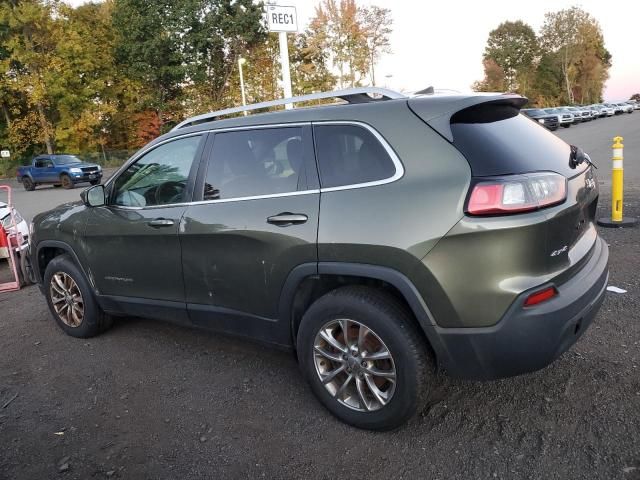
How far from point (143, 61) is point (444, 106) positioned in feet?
138

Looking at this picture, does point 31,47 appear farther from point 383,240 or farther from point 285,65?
point 383,240

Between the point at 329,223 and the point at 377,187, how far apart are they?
0.33m

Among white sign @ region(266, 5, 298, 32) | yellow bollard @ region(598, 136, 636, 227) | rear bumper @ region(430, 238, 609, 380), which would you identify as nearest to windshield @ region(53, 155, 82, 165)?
white sign @ region(266, 5, 298, 32)

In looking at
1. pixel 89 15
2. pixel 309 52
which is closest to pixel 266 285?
pixel 309 52

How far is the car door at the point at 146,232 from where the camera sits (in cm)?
372

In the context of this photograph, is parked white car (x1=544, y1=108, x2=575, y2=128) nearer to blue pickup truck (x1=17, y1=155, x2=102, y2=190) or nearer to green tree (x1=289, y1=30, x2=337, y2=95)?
green tree (x1=289, y1=30, x2=337, y2=95)

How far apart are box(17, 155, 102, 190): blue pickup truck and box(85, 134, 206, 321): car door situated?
2329 centimetres

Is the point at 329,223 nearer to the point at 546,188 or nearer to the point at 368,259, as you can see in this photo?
the point at 368,259

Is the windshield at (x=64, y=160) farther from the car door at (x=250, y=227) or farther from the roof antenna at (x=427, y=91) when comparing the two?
the roof antenna at (x=427, y=91)

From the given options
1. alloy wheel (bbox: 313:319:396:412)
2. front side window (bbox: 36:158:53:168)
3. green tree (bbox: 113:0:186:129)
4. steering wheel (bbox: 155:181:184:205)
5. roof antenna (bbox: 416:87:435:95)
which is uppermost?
green tree (bbox: 113:0:186:129)

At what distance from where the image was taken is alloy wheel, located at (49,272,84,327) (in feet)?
15.3

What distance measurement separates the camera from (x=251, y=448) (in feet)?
9.52

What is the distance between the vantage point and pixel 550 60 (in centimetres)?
7219

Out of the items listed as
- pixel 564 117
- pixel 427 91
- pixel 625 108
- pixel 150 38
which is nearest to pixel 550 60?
pixel 625 108
